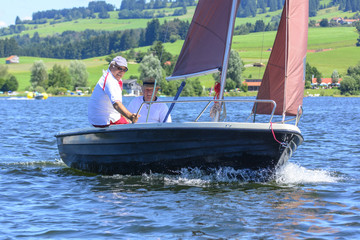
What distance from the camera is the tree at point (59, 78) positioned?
11506 cm

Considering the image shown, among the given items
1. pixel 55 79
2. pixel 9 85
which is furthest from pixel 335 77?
pixel 9 85

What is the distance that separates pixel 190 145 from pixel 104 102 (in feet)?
6.18

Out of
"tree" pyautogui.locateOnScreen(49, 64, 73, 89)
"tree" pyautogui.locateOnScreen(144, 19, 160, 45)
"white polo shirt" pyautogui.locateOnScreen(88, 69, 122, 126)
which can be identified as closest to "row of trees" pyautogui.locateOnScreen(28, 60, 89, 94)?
"tree" pyautogui.locateOnScreen(49, 64, 73, 89)

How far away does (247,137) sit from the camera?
29.9ft

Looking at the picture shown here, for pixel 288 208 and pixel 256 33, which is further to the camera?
pixel 256 33

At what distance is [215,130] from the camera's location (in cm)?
905

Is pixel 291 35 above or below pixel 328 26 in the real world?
below

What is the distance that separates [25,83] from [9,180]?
122 metres

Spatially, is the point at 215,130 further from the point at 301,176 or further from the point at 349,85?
the point at 349,85

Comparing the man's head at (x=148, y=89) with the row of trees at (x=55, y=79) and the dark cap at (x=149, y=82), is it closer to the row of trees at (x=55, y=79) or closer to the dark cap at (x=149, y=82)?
the dark cap at (x=149, y=82)

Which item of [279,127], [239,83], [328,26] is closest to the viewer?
[279,127]

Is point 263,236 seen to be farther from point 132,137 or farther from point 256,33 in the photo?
point 256,33

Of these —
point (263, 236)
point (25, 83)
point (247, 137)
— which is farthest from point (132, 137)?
A: point (25, 83)

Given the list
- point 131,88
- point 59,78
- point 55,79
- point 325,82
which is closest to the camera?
point 55,79
